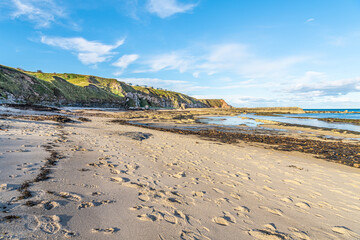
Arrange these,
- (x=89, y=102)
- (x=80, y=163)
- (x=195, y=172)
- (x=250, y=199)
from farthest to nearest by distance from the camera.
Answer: (x=89, y=102), (x=195, y=172), (x=80, y=163), (x=250, y=199)

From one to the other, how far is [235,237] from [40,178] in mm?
4196

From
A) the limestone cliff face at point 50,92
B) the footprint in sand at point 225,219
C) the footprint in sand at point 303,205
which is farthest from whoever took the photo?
the limestone cliff face at point 50,92

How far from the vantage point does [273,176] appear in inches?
221

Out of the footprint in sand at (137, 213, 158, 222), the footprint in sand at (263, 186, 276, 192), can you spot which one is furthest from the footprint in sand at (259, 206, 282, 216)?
the footprint in sand at (137, 213, 158, 222)

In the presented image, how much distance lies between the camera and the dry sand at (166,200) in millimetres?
2369

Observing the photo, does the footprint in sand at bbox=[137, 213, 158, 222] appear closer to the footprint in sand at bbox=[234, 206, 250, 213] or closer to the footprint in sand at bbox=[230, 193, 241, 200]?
the footprint in sand at bbox=[234, 206, 250, 213]

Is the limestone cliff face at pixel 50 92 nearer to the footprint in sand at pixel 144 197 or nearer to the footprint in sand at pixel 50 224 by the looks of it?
the footprint in sand at pixel 50 224

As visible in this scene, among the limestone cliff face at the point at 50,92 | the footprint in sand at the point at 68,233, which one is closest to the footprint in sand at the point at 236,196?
the footprint in sand at the point at 68,233

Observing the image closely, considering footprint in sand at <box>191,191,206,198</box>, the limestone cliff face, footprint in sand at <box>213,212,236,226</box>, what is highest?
the limestone cliff face

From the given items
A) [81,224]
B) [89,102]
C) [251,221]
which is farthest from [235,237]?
[89,102]

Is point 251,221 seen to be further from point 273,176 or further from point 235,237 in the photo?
point 273,176

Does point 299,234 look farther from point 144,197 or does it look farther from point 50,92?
point 50,92

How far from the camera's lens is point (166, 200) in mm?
3412

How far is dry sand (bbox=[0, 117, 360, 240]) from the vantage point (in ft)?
7.77
